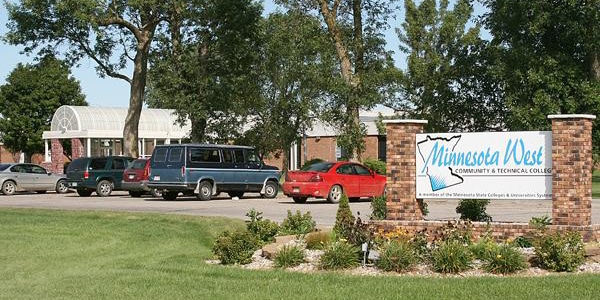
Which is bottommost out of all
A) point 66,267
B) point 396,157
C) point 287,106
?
point 66,267

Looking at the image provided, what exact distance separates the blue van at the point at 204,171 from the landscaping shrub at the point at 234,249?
17.5m

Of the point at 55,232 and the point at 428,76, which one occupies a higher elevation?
the point at 428,76

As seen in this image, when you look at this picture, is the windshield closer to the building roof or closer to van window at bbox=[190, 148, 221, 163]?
van window at bbox=[190, 148, 221, 163]

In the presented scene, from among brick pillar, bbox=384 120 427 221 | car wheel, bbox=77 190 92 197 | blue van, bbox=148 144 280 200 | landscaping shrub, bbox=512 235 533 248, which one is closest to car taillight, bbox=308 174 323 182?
blue van, bbox=148 144 280 200

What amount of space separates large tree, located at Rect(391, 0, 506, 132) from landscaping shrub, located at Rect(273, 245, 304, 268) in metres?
24.1

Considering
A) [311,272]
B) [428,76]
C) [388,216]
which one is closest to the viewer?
[311,272]

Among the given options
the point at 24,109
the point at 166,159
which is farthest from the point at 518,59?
the point at 24,109

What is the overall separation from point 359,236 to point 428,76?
31318mm

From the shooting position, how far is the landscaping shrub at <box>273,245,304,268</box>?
12180 millimetres

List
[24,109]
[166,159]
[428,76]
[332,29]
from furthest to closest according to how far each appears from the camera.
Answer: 1. [24,109]
2. [428,76]
3. [332,29]
4. [166,159]

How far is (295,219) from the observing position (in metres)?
15.7

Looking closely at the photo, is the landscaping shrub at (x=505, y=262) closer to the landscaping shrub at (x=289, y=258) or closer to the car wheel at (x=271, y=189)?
the landscaping shrub at (x=289, y=258)

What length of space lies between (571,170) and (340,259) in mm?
3777

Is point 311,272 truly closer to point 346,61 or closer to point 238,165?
point 238,165
